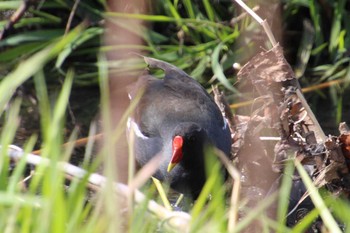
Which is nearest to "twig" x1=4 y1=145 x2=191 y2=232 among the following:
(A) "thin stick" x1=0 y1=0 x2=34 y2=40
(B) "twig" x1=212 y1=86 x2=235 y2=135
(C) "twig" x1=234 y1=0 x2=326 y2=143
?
(C) "twig" x1=234 y1=0 x2=326 y2=143

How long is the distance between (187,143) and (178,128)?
75 millimetres

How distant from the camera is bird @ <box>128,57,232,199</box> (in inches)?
149

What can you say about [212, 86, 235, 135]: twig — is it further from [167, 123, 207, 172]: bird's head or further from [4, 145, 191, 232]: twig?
[4, 145, 191, 232]: twig

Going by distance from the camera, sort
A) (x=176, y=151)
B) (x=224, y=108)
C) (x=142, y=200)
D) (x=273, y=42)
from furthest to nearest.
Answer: (x=224, y=108) → (x=176, y=151) → (x=273, y=42) → (x=142, y=200)

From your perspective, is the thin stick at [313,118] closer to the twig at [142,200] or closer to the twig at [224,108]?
the twig at [224,108]

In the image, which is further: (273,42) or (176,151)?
(176,151)

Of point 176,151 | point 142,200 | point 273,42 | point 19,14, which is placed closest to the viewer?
point 142,200

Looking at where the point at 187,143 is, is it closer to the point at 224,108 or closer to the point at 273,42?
the point at 224,108

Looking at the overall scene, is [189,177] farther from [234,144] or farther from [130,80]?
[130,80]

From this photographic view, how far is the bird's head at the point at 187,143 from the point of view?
12.2ft

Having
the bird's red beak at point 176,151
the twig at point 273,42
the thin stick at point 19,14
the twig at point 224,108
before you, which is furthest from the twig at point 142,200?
the thin stick at point 19,14

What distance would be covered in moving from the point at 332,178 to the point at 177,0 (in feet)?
6.14

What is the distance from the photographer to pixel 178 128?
379cm

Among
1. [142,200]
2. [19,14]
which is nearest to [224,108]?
[19,14]
